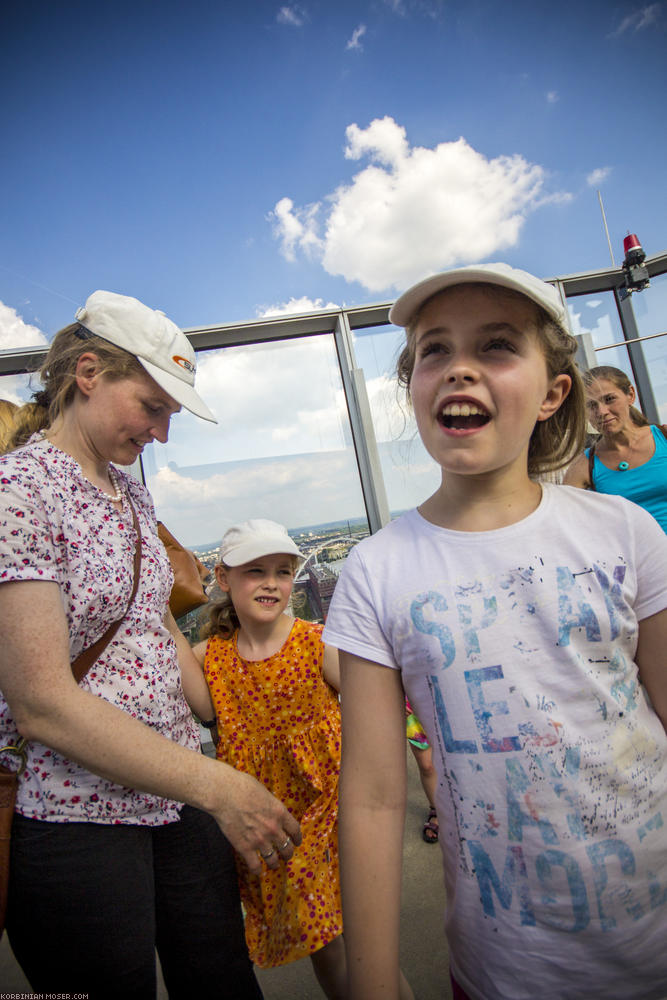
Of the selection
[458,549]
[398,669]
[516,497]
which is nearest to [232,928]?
[398,669]

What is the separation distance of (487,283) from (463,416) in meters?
0.25

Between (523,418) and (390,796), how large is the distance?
0.69 metres

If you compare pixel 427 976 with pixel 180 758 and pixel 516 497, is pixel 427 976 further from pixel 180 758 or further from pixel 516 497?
pixel 516 497

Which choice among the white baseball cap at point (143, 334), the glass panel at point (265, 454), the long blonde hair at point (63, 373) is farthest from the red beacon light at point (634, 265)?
the long blonde hair at point (63, 373)

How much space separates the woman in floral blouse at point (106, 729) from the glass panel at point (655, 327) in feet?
13.8

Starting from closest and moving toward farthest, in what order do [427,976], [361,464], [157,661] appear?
[157,661]
[427,976]
[361,464]

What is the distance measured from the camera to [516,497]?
1003 mm

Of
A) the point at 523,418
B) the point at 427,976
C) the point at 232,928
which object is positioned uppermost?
the point at 523,418

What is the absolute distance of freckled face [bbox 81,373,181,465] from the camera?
136 cm

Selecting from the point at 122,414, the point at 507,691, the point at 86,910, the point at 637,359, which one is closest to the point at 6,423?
the point at 122,414

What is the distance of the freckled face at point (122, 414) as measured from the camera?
4.45 ft

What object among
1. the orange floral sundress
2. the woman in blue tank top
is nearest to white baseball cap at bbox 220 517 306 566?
the orange floral sundress

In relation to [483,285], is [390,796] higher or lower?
lower

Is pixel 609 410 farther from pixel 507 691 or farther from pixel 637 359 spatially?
pixel 507 691
